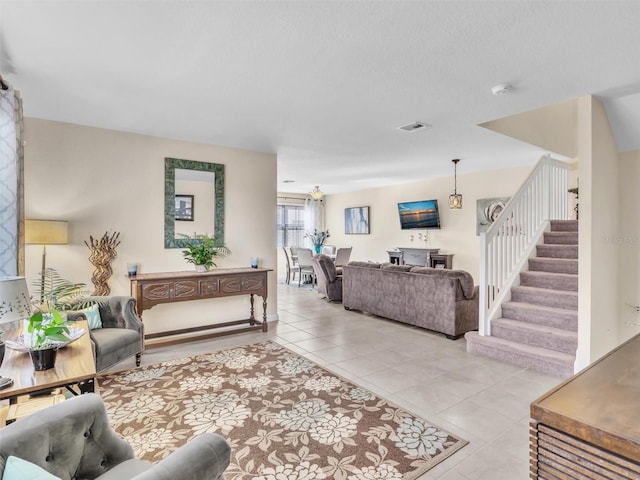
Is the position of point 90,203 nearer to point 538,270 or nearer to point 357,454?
point 357,454

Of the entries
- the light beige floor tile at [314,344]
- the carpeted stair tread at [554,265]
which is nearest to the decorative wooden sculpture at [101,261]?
the light beige floor tile at [314,344]

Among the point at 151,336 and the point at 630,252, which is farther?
the point at 151,336

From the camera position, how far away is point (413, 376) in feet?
10.9

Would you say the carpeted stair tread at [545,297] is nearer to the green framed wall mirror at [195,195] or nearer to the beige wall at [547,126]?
the beige wall at [547,126]

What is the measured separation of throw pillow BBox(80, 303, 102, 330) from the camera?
10.7 ft

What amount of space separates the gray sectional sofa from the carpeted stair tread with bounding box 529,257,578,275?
2.58 feet

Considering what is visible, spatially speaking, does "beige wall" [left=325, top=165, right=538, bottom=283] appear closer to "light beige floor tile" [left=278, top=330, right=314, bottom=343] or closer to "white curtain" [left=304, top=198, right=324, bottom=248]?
"white curtain" [left=304, top=198, right=324, bottom=248]

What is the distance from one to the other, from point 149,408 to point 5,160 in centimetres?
221

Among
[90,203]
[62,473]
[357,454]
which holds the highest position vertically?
[90,203]

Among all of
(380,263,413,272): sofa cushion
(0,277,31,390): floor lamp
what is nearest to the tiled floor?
(380,263,413,272): sofa cushion

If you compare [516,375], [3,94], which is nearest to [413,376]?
[516,375]

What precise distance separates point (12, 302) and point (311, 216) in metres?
9.28

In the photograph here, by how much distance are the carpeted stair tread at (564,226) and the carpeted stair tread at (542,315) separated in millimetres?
1484

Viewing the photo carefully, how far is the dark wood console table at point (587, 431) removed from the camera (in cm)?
77
